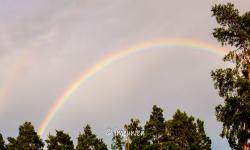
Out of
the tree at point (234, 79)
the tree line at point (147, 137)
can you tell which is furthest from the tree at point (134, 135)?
the tree at point (234, 79)

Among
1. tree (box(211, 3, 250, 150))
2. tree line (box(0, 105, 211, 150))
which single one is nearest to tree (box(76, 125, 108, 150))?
tree line (box(0, 105, 211, 150))

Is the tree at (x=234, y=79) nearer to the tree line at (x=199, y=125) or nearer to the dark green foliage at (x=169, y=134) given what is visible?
the tree line at (x=199, y=125)

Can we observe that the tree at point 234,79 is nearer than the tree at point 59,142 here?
Yes

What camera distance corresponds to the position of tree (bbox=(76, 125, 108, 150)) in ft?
252

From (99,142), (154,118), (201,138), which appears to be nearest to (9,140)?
(99,142)

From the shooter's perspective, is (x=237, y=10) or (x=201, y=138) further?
(x=201, y=138)

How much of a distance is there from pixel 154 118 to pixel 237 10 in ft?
116

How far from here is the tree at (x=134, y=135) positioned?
77.0 m

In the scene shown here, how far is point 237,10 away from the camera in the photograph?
151 feet

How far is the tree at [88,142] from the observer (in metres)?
76.7

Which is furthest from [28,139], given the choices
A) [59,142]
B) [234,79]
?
[234,79]

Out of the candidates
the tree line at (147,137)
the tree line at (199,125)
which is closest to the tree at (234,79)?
the tree line at (199,125)

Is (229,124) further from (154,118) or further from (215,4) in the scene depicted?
(154,118)

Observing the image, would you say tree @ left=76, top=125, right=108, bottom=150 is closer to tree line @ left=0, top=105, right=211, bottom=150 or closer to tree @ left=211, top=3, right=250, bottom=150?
tree line @ left=0, top=105, right=211, bottom=150
